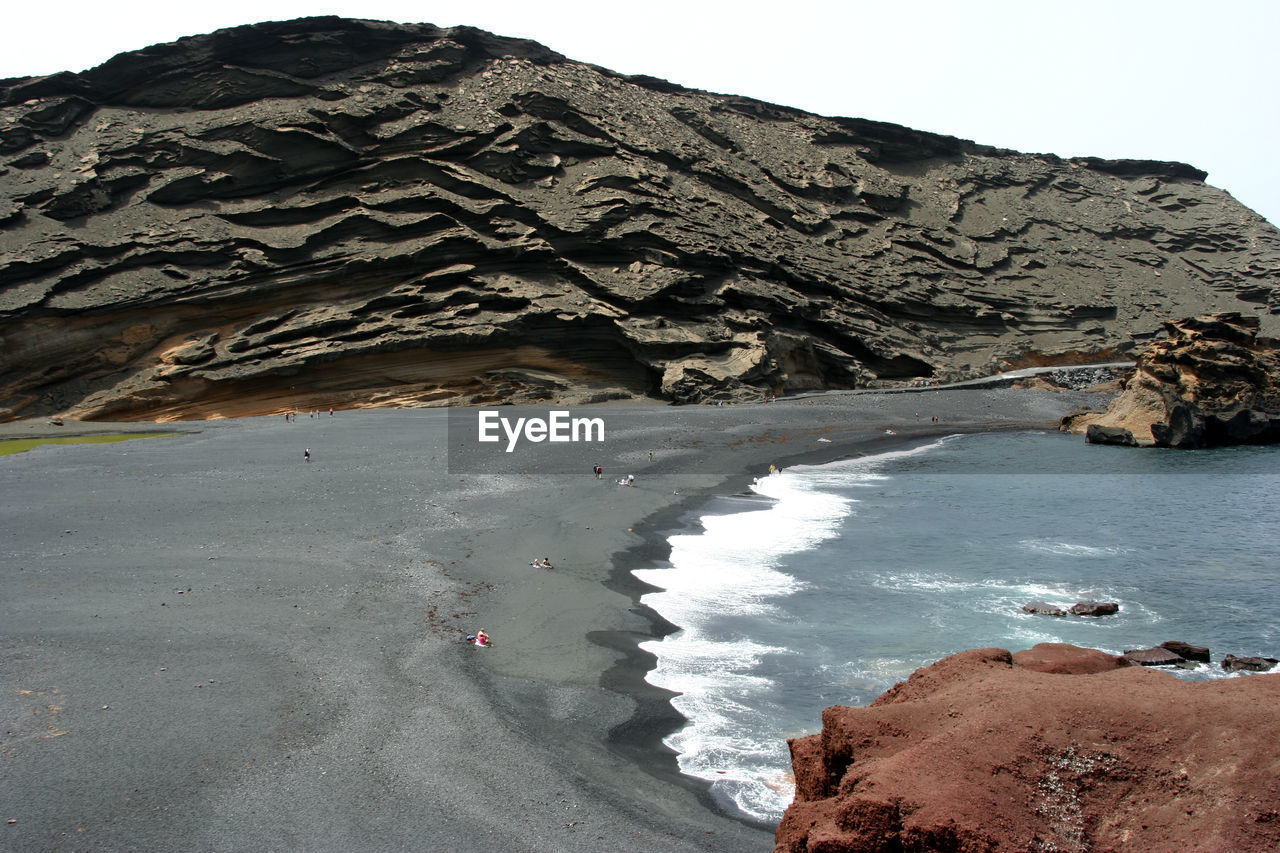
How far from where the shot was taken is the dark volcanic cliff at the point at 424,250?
114 feet

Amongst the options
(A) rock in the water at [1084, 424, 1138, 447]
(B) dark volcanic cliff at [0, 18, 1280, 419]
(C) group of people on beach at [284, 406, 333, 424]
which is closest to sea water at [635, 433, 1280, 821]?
(A) rock in the water at [1084, 424, 1138, 447]

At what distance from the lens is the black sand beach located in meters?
5.80

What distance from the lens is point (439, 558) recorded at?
12.7 m

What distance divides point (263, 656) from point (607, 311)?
3050cm

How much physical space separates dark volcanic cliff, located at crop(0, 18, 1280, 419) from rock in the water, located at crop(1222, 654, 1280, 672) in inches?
1102

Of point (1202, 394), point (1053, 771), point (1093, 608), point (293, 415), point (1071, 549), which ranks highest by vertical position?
point (1202, 394)

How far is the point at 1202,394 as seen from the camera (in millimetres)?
28547

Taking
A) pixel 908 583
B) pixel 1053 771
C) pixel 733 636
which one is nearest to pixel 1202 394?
pixel 908 583

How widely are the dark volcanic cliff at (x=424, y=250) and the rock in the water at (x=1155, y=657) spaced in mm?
27695

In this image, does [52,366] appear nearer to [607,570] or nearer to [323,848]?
[607,570]

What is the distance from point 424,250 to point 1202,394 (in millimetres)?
32245

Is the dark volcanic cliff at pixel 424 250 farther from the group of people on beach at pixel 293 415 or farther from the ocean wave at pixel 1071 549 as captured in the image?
the ocean wave at pixel 1071 549

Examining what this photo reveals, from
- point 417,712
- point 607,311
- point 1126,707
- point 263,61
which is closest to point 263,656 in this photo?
point 417,712

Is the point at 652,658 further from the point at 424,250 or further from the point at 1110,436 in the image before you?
the point at 424,250
